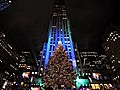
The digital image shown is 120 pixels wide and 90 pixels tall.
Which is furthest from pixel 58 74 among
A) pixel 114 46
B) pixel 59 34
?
pixel 114 46

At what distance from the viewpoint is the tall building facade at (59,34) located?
7131cm

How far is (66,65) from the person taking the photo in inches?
1261

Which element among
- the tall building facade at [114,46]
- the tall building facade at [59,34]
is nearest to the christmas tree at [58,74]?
the tall building facade at [59,34]

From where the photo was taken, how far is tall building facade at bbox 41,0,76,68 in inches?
2808

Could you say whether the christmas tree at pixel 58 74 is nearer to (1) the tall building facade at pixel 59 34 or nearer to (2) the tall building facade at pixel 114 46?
(1) the tall building facade at pixel 59 34

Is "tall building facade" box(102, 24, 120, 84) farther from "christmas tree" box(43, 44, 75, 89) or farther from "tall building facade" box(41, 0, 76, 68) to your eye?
"christmas tree" box(43, 44, 75, 89)

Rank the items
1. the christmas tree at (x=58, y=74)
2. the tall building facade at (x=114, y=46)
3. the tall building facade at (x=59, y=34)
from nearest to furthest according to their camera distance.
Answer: the christmas tree at (x=58, y=74)
the tall building facade at (x=59, y=34)
the tall building facade at (x=114, y=46)

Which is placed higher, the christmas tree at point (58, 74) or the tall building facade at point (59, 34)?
the tall building facade at point (59, 34)

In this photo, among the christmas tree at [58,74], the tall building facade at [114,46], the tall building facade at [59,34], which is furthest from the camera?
the tall building facade at [114,46]

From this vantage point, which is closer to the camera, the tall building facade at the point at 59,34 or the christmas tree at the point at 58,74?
the christmas tree at the point at 58,74

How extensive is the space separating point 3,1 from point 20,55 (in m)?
81.0

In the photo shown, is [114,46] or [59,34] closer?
[59,34]

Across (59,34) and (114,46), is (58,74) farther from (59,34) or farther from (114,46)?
(114,46)

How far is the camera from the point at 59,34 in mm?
81062
